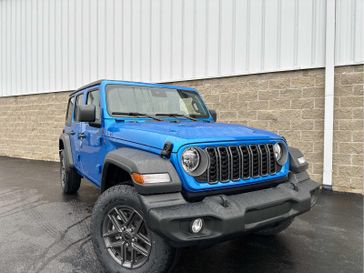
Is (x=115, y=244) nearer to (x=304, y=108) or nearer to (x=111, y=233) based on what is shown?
(x=111, y=233)

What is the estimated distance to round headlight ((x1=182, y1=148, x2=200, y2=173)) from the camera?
7.70ft

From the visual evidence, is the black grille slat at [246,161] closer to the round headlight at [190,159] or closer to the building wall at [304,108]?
the round headlight at [190,159]

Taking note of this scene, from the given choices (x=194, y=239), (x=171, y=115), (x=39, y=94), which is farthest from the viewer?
(x=39, y=94)

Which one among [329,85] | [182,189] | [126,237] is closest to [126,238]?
[126,237]

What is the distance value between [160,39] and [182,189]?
20.4 feet

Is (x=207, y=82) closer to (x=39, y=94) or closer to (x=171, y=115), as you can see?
(x=171, y=115)

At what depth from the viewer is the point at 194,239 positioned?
82.1 inches

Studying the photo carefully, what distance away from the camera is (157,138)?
8.14 feet

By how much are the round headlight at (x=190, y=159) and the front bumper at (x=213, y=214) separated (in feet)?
0.79

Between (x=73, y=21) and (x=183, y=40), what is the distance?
4.39m

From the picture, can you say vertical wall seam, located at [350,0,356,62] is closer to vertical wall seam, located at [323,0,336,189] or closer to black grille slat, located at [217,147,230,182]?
vertical wall seam, located at [323,0,336,189]

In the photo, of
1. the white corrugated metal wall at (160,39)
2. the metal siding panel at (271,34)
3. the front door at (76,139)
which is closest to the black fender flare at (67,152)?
the front door at (76,139)

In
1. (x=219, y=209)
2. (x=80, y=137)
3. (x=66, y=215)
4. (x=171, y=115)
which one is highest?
(x=171, y=115)

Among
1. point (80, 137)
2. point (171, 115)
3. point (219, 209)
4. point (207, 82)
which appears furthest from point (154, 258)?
point (207, 82)
